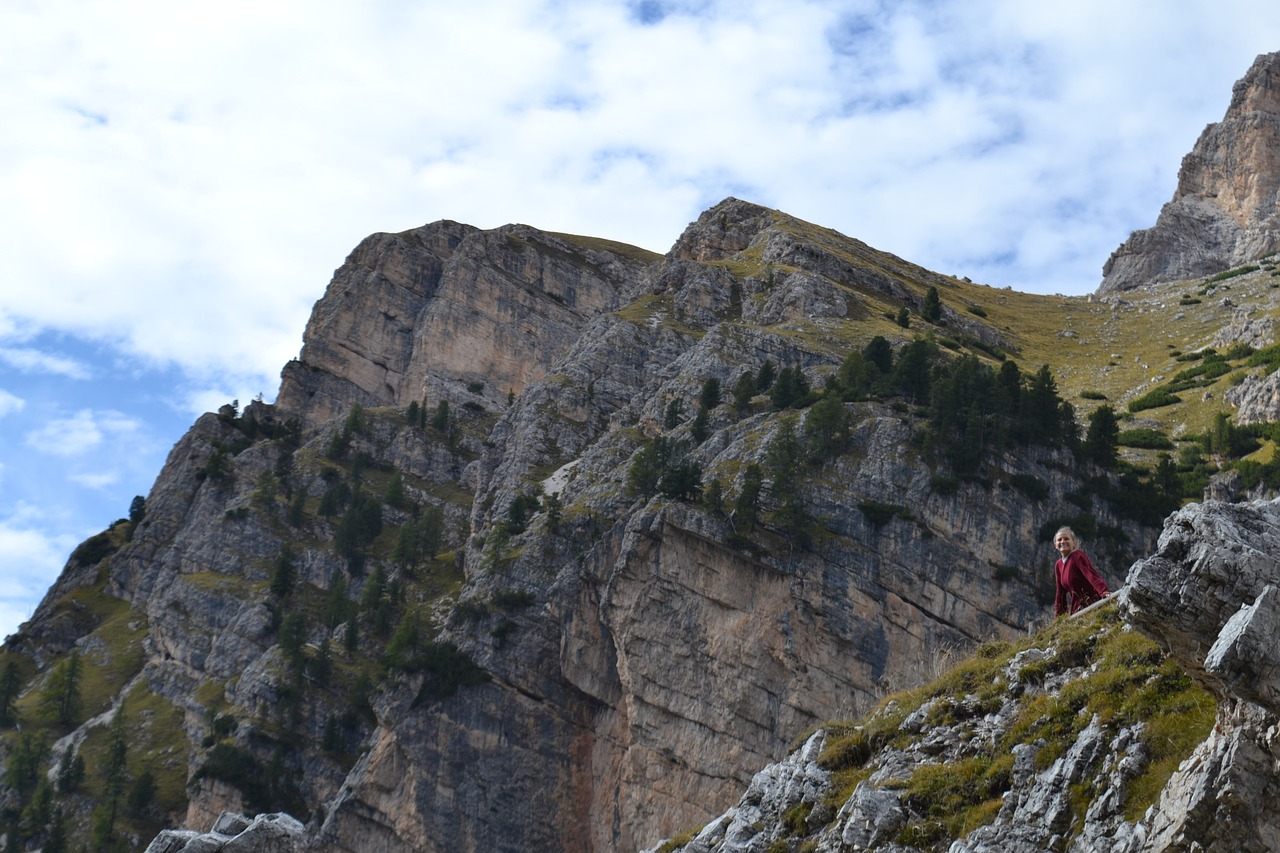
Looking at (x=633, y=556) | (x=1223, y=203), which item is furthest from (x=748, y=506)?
(x=1223, y=203)

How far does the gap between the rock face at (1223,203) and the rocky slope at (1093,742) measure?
13667cm

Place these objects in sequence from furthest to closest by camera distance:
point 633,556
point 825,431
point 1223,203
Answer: point 1223,203
point 825,431
point 633,556

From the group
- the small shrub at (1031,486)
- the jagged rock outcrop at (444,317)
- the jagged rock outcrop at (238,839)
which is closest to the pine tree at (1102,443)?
the small shrub at (1031,486)

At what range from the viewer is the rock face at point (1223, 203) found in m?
154

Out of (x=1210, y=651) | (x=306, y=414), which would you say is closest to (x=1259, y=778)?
(x=1210, y=651)

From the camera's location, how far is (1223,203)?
16588 cm

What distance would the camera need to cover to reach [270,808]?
89125mm

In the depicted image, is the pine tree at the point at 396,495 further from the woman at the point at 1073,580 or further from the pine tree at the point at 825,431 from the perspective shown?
the woman at the point at 1073,580

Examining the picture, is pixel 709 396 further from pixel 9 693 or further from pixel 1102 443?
pixel 9 693

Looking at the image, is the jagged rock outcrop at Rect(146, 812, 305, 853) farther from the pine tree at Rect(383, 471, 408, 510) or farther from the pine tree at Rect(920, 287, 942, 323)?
the pine tree at Rect(383, 471, 408, 510)

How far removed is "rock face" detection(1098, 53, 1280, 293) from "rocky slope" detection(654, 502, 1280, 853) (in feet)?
448

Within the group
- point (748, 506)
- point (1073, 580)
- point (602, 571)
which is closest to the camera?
point (1073, 580)

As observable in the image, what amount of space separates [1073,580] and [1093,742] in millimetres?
6055

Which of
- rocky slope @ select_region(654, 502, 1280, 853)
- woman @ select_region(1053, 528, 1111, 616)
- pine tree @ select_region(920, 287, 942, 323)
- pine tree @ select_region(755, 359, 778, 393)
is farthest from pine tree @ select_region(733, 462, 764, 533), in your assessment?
woman @ select_region(1053, 528, 1111, 616)
